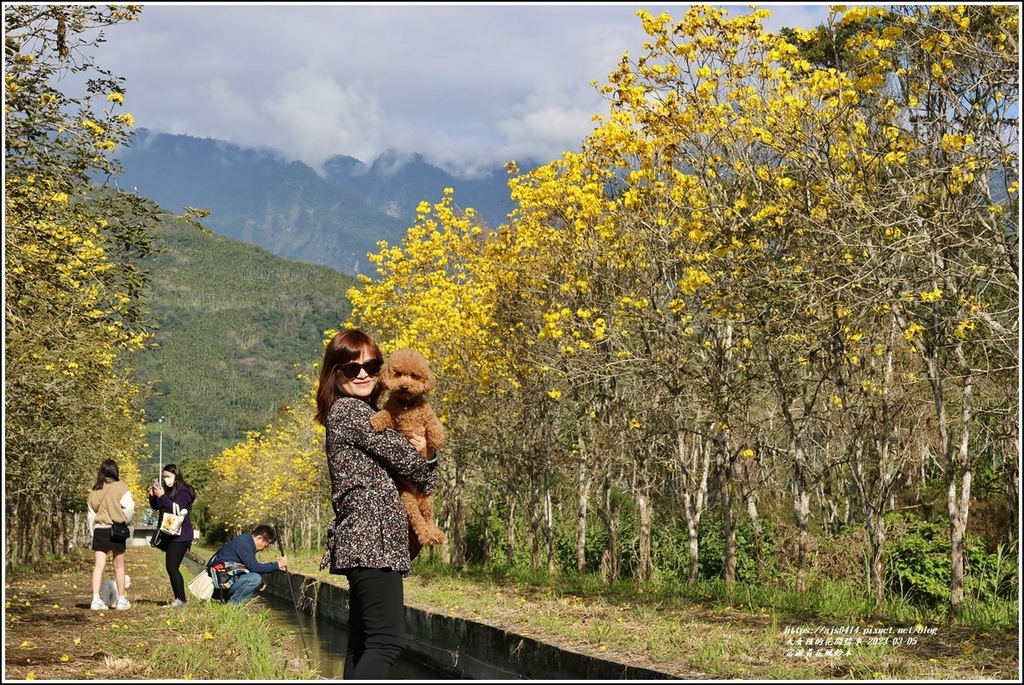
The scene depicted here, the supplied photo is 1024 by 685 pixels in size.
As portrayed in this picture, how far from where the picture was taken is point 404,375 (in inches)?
222

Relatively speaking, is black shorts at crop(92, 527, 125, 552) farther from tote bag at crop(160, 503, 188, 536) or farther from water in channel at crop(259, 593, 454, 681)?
water in channel at crop(259, 593, 454, 681)

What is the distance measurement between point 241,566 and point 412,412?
25.0ft

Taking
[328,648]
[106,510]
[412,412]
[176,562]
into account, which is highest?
[412,412]

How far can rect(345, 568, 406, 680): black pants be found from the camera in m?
5.38


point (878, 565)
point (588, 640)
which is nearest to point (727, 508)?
point (878, 565)

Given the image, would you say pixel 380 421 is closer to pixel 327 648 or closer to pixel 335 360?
pixel 335 360

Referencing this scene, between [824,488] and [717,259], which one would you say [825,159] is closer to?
[717,259]

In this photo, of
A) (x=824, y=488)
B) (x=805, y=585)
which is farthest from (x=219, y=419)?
(x=805, y=585)

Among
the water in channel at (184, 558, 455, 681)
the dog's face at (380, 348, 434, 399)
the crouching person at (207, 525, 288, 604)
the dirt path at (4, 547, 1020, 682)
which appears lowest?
the water in channel at (184, 558, 455, 681)

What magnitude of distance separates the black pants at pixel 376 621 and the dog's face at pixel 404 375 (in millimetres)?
893

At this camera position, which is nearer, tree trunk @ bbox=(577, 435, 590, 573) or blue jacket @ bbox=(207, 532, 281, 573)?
blue jacket @ bbox=(207, 532, 281, 573)

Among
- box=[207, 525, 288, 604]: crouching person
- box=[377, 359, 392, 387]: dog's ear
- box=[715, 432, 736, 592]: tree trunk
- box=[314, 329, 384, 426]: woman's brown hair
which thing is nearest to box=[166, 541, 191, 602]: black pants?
box=[207, 525, 288, 604]: crouching person

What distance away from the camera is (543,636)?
11.0 m

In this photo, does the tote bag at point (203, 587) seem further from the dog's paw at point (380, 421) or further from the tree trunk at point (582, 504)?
the dog's paw at point (380, 421)
